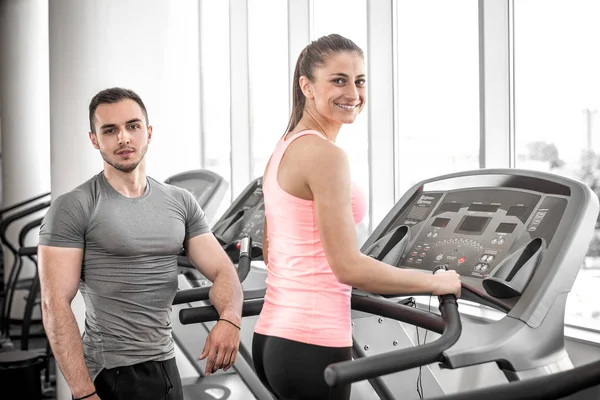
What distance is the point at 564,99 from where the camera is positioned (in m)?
2.65

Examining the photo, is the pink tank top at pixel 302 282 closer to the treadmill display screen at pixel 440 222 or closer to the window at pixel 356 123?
the treadmill display screen at pixel 440 222

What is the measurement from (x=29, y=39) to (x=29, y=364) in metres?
4.51

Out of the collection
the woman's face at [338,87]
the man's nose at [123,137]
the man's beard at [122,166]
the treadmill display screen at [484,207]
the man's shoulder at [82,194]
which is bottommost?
the treadmill display screen at [484,207]

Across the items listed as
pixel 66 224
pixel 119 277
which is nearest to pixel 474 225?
pixel 119 277

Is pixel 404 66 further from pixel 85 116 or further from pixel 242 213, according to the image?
pixel 85 116

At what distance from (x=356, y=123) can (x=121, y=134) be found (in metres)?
1.82

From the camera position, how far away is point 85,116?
4.26 meters

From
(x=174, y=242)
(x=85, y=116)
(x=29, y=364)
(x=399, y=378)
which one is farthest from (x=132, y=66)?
(x=399, y=378)

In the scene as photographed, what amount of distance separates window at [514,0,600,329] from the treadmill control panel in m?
0.60

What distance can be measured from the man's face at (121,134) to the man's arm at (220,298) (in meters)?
0.34

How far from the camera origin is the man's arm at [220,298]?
7.02 feet

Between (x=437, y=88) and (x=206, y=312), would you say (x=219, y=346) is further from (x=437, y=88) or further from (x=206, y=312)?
(x=437, y=88)

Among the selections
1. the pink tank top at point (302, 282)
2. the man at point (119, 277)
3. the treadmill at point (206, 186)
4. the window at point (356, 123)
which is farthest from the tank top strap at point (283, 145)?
the treadmill at point (206, 186)

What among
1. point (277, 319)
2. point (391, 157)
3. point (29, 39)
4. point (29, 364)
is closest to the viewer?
point (277, 319)
